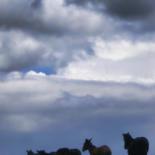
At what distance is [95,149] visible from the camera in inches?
2542

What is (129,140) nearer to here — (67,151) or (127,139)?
(127,139)

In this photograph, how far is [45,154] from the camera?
6794 cm

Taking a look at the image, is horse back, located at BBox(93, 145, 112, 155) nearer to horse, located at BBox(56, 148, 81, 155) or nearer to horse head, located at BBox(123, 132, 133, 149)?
horse, located at BBox(56, 148, 81, 155)

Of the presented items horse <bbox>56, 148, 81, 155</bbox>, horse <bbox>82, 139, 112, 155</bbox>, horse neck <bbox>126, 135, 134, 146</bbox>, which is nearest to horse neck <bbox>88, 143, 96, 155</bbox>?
horse <bbox>82, 139, 112, 155</bbox>

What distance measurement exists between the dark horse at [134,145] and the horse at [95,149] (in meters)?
6.18

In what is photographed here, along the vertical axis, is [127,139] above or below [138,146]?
above

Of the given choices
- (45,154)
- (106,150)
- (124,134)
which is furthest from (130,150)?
(45,154)

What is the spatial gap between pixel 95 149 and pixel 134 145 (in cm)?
774

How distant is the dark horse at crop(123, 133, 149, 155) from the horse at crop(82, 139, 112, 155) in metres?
6.18

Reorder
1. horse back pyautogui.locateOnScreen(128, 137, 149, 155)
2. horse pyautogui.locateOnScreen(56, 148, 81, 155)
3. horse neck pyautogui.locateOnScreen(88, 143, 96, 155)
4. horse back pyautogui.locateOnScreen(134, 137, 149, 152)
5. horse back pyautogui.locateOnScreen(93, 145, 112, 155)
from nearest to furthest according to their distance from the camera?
horse back pyautogui.locateOnScreen(128, 137, 149, 155), horse back pyautogui.locateOnScreen(134, 137, 149, 152), horse pyautogui.locateOnScreen(56, 148, 81, 155), horse back pyautogui.locateOnScreen(93, 145, 112, 155), horse neck pyautogui.locateOnScreen(88, 143, 96, 155)

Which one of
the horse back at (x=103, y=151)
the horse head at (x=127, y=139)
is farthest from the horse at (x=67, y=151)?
the horse head at (x=127, y=139)

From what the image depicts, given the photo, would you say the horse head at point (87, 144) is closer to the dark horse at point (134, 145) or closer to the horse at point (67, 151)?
the horse at point (67, 151)

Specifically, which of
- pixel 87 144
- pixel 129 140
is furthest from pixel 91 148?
pixel 129 140

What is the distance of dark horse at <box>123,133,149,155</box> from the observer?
57406 millimetres
